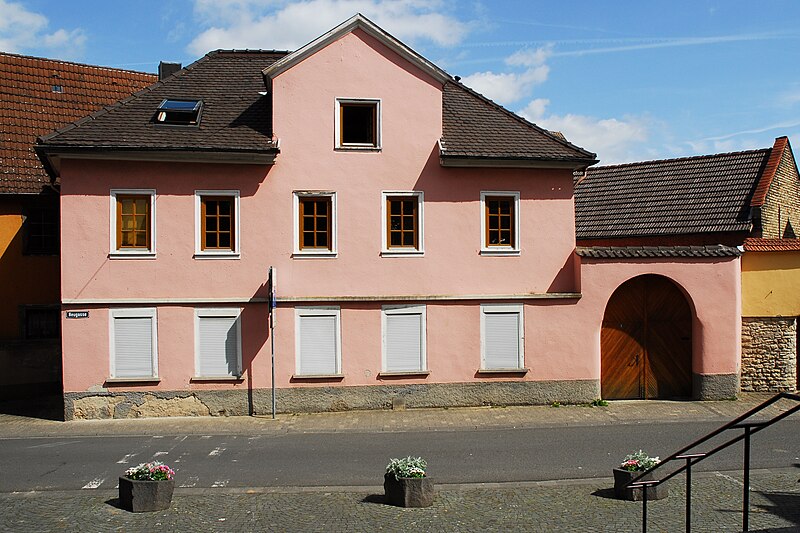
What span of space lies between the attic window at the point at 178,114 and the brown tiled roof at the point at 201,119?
0.19 meters

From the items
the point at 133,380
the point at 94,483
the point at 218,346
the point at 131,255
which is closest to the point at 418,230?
the point at 218,346

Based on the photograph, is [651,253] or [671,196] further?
[671,196]

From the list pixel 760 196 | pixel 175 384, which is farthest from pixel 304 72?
pixel 760 196

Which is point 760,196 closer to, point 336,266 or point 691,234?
point 691,234

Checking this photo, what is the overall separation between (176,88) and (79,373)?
7578 mm

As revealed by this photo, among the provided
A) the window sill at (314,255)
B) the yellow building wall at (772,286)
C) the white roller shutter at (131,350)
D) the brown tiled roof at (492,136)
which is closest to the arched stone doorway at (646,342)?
the yellow building wall at (772,286)

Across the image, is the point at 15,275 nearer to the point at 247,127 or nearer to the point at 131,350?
the point at 131,350

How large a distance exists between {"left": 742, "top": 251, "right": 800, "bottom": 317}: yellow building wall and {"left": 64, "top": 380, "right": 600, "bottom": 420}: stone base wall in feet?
15.2

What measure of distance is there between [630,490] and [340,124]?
11236mm

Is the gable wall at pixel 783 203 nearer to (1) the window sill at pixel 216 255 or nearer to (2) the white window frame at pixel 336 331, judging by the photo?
(2) the white window frame at pixel 336 331

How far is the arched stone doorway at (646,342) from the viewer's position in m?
19.0

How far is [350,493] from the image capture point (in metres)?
10.9

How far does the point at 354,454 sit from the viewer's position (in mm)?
13711

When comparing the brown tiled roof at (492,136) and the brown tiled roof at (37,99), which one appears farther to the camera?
the brown tiled roof at (37,99)
